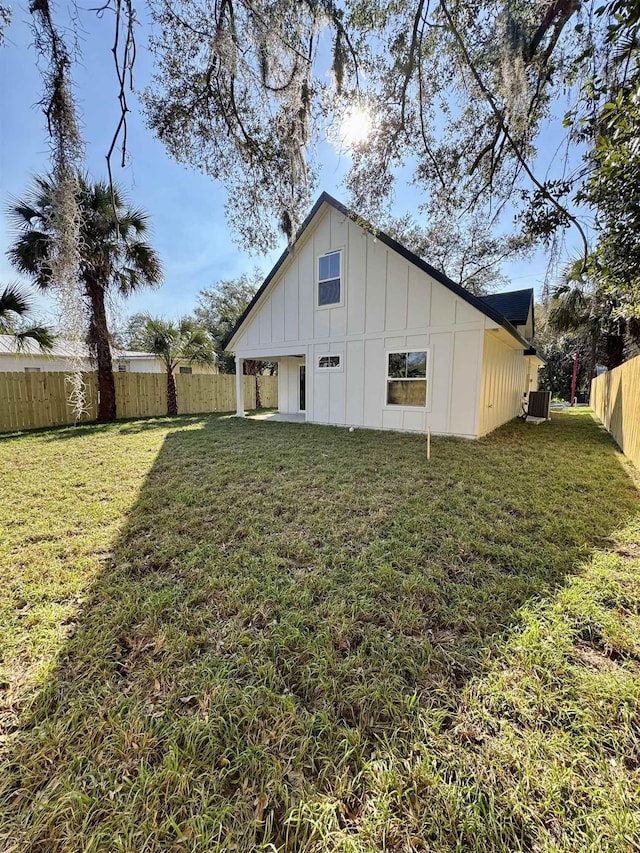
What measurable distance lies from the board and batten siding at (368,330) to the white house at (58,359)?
5.06 m

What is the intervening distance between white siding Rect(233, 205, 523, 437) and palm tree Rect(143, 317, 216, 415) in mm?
2918

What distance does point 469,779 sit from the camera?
4.15ft

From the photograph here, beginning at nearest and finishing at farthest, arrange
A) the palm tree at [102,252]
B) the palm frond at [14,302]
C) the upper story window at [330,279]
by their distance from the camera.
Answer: the palm frond at [14,302] < the palm tree at [102,252] < the upper story window at [330,279]

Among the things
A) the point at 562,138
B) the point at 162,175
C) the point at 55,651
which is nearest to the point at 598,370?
the point at 562,138

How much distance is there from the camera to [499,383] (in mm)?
9188

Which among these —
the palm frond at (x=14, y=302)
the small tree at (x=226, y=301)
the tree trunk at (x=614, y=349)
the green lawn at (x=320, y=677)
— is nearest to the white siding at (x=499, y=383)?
the tree trunk at (x=614, y=349)

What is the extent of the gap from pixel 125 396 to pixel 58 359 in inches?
263

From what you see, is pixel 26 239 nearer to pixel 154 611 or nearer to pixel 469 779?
pixel 154 611

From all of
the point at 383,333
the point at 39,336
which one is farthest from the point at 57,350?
the point at 383,333

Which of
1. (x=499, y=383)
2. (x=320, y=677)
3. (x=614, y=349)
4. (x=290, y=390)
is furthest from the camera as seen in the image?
(x=614, y=349)

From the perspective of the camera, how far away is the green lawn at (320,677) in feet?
3.81

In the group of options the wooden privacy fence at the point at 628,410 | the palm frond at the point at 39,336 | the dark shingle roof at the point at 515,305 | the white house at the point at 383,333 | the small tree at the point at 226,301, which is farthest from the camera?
the small tree at the point at 226,301

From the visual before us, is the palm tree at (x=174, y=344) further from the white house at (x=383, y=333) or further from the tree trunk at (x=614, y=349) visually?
the tree trunk at (x=614, y=349)

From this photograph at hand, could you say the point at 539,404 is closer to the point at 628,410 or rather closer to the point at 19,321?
the point at 628,410
